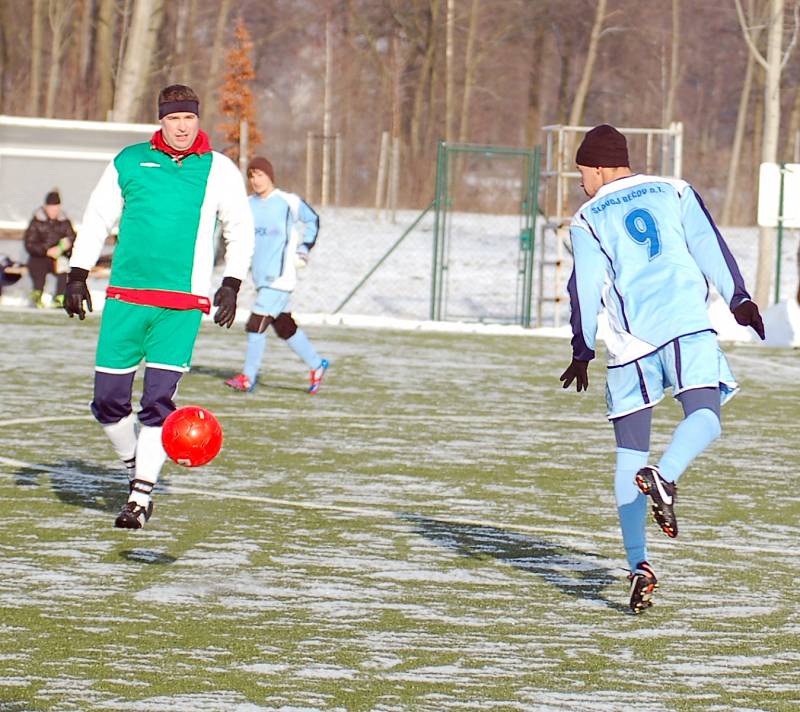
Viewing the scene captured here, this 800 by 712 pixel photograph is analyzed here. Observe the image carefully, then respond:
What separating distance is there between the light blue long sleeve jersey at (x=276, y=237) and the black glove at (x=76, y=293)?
651cm

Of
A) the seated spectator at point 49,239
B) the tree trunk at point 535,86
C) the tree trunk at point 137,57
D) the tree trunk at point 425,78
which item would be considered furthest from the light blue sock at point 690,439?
the tree trunk at point 535,86

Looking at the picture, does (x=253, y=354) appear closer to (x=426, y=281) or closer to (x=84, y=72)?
(x=426, y=281)

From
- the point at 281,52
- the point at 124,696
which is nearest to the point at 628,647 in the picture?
the point at 124,696

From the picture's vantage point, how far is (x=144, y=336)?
8.97 metres

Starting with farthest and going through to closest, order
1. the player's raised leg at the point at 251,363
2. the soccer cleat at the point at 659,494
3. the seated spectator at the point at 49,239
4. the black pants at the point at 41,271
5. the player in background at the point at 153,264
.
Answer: the black pants at the point at 41,271, the seated spectator at the point at 49,239, the player's raised leg at the point at 251,363, the player in background at the point at 153,264, the soccer cleat at the point at 659,494

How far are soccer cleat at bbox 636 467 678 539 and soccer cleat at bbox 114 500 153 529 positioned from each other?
2804 mm

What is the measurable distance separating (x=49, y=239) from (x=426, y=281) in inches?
411

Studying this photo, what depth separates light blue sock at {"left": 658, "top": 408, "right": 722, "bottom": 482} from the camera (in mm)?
7191

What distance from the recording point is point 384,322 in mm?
24891

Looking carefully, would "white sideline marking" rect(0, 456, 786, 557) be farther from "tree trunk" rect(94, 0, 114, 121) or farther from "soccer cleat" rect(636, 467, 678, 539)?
"tree trunk" rect(94, 0, 114, 121)

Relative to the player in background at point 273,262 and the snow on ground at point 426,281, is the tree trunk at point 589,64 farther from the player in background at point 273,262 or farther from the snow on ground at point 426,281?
the player in background at point 273,262

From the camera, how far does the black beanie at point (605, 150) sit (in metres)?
7.46

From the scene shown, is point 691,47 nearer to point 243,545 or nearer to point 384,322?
point 384,322

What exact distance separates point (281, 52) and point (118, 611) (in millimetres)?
68792
